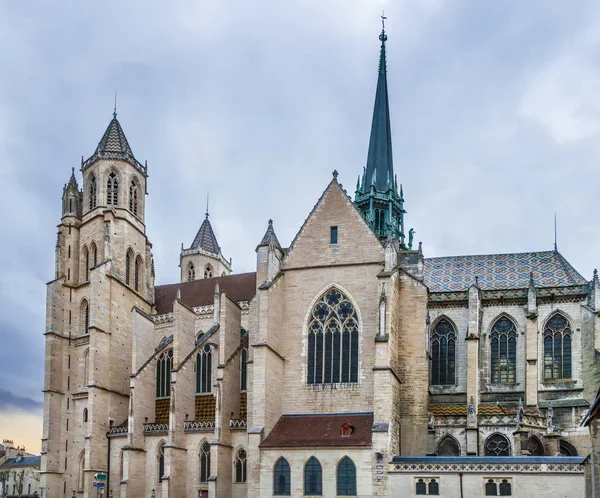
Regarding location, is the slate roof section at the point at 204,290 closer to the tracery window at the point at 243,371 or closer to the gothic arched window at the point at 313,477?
the tracery window at the point at 243,371

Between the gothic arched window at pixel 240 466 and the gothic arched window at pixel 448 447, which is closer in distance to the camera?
the gothic arched window at pixel 448 447

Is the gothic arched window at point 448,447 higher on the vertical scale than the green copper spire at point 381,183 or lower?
lower

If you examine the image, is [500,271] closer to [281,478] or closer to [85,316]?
[281,478]

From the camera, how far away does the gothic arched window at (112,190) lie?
5375 centimetres

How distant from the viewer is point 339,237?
37.6 metres

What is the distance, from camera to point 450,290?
44.2 metres

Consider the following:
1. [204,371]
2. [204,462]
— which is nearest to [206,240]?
[204,371]

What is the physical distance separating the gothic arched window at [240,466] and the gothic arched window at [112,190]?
19839 millimetres

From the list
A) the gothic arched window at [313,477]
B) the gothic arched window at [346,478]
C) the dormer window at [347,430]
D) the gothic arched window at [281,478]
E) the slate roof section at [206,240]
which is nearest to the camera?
the gothic arched window at [346,478]

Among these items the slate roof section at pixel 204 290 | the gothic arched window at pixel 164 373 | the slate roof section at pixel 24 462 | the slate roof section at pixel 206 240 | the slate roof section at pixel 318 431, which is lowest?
the slate roof section at pixel 24 462

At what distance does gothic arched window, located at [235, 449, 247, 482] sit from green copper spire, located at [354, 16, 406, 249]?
18.1m

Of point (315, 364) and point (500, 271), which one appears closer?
point (315, 364)

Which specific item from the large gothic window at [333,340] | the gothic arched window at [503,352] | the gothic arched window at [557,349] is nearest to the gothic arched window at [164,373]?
the large gothic window at [333,340]

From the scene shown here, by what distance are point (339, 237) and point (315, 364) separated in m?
5.69
